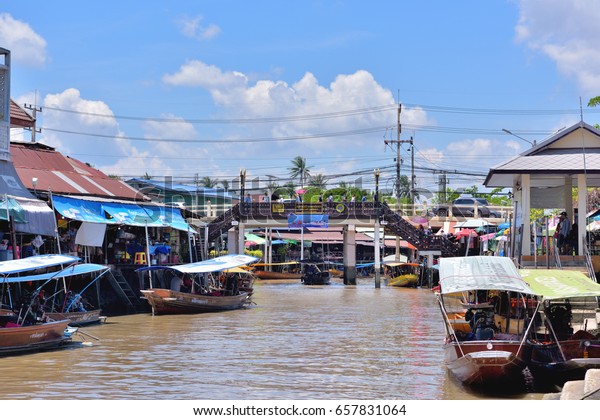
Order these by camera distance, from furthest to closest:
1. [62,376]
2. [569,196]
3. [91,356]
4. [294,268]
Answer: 1. [294,268]
2. [569,196]
3. [91,356]
4. [62,376]

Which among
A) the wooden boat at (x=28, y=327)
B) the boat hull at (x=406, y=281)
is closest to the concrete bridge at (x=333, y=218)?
the boat hull at (x=406, y=281)

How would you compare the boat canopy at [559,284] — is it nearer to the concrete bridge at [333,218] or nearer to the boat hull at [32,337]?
the boat hull at [32,337]

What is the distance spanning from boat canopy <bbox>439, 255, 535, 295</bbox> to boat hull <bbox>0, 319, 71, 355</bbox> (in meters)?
9.47

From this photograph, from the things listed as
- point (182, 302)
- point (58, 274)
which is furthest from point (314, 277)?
point (58, 274)

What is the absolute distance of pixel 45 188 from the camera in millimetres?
30766

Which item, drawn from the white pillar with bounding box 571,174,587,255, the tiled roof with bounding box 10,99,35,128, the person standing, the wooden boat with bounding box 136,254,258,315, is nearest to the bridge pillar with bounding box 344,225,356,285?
the wooden boat with bounding box 136,254,258,315

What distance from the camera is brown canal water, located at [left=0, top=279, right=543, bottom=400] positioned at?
15227mm

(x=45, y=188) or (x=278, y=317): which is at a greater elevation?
(x=45, y=188)

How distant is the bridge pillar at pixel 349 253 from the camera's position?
52031mm

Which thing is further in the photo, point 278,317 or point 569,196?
point 278,317
